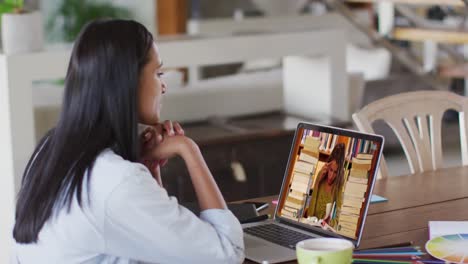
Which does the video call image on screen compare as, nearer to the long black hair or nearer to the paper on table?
the paper on table

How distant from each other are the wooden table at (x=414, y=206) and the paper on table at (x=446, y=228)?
0.06 feet

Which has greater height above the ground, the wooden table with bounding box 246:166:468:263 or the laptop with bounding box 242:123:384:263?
the laptop with bounding box 242:123:384:263

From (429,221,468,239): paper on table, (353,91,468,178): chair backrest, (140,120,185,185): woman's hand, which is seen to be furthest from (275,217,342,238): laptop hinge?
(353,91,468,178): chair backrest

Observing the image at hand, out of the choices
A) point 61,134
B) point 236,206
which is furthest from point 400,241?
point 61,134

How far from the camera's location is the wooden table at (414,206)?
7.10 feet

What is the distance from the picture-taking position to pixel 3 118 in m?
3.77

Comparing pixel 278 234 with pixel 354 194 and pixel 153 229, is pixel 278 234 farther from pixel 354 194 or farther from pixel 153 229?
pixel 153 229

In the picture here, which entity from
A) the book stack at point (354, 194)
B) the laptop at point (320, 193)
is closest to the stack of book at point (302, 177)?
the laptop at point (320, 193)

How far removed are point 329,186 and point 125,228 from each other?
54cm

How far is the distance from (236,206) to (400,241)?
49cm

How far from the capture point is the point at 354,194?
206 cm

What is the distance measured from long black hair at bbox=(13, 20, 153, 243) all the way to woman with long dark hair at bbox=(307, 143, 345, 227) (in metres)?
0.49

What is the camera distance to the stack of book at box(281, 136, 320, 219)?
7.16 ft

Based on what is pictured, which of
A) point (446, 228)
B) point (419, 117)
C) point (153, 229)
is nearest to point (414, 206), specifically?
point (446, 228)
